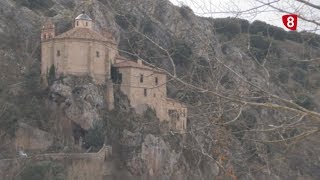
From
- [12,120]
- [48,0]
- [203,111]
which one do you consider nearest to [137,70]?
[12,120]

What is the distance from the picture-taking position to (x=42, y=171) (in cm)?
4175

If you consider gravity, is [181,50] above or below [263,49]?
above

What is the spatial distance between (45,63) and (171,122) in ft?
39.9

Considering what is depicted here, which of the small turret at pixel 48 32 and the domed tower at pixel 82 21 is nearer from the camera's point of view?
the small turret at pixel 48 32

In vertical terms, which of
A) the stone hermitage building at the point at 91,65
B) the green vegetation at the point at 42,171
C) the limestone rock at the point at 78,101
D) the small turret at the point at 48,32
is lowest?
the green vegetation at the point at 42,171

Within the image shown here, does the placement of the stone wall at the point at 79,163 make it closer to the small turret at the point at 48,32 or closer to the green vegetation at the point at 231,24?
the small turret at the point at 48,32

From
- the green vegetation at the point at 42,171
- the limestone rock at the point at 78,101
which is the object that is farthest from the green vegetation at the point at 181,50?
the green vegetation at the point at 42,171

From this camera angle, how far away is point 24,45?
209 ft

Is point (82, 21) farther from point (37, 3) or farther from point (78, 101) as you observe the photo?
point (37, 3)

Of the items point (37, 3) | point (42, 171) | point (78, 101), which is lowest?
point (42, 171)

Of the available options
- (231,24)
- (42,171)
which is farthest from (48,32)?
(231,24)

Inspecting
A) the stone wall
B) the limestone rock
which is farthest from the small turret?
the stone wall

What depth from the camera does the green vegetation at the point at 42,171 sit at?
133ft

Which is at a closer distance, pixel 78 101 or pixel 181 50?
pixel 181 50
